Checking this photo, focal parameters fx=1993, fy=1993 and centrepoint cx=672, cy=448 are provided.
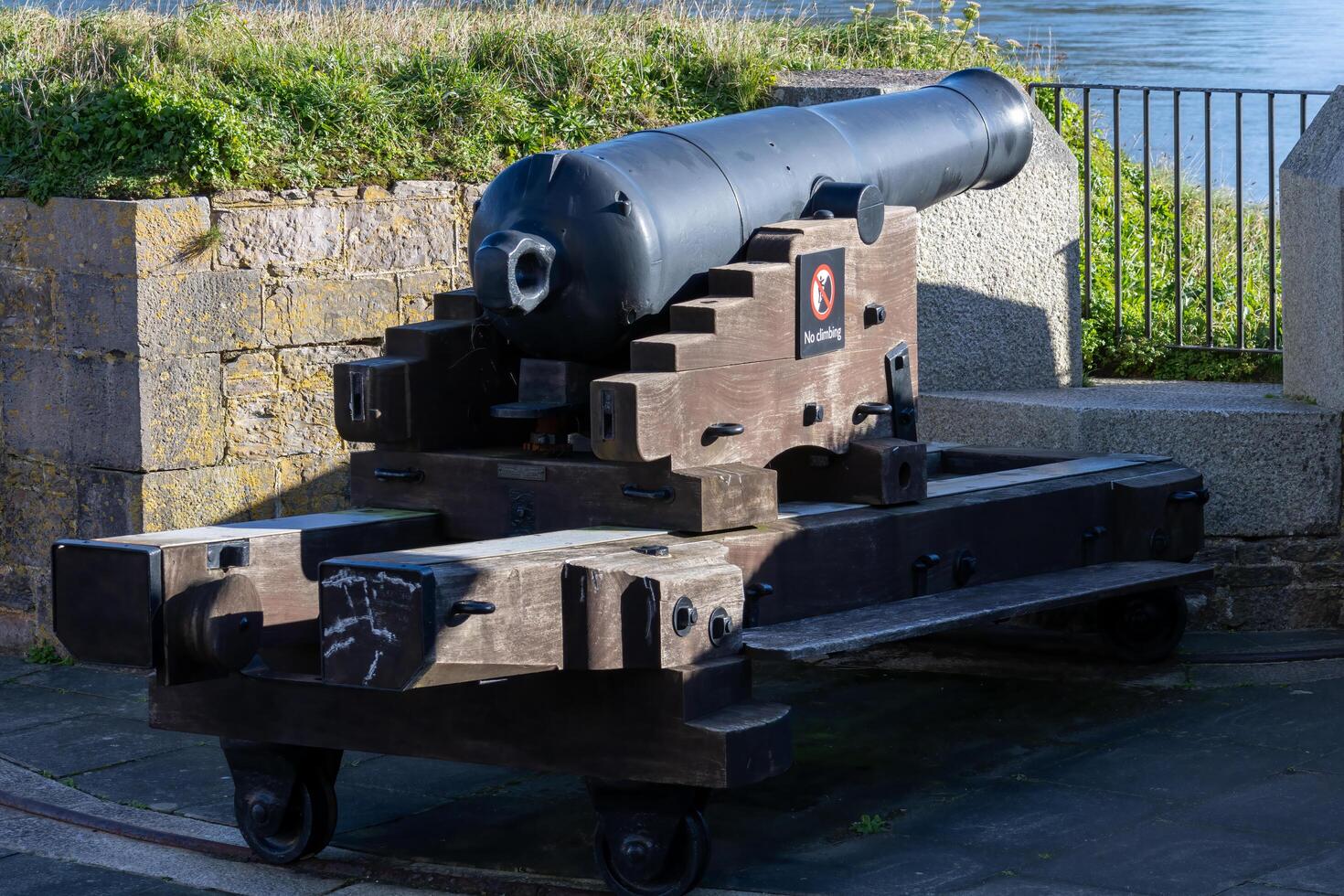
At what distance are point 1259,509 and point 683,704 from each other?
3.41m

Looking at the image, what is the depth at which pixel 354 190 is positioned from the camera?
7090 mm

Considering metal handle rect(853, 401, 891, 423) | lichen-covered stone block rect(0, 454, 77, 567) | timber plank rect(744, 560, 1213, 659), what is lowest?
timber plank rect(744, 560, 1213, 659)

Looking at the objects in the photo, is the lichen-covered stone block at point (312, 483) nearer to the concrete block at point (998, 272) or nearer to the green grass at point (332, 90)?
the green grass at point (332, 90)

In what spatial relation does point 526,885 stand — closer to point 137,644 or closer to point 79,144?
point 137,644

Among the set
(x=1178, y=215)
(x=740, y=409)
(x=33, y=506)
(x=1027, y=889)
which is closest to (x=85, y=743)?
(x=33, y=506)

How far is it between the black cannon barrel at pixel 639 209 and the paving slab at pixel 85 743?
5.91 ft

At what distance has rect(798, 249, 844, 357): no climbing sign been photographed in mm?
5172

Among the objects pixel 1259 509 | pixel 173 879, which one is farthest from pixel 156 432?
pixel 1259 509

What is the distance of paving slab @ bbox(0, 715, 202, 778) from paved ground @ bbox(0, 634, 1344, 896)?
1cm

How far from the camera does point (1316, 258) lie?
701cm

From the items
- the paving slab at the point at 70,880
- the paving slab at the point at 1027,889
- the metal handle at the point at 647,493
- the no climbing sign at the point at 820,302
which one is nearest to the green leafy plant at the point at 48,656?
the paving slab at the point at 70,880

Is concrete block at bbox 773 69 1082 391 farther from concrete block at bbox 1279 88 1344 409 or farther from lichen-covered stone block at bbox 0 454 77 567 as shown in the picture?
lichen-covered stone block at bbox 0 454 77 567

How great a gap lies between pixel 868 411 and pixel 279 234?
2.43m

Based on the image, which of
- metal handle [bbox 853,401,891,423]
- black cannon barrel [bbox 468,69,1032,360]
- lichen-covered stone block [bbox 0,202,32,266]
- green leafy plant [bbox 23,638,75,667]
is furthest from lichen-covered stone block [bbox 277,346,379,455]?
metal handle [bbox 853,401,891,423]
